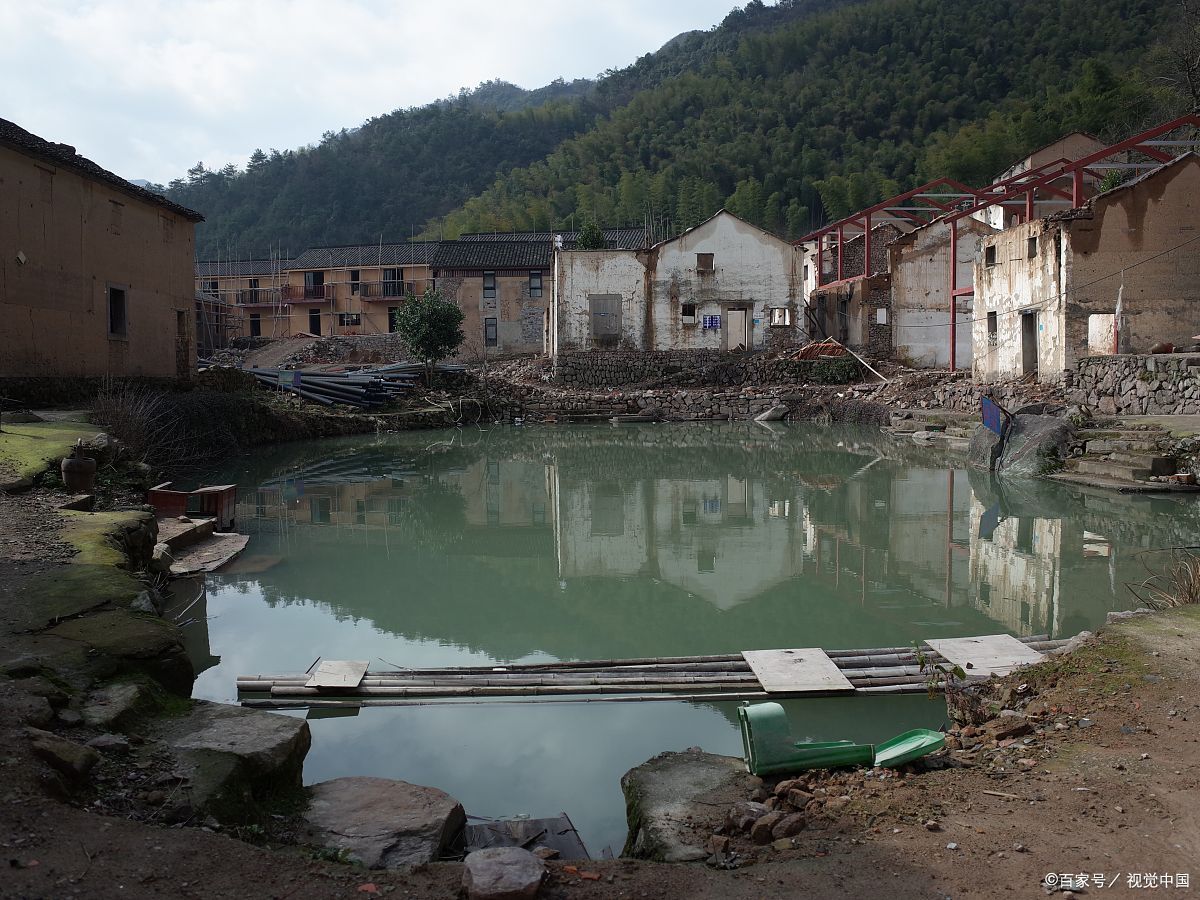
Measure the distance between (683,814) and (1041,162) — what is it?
3883cm

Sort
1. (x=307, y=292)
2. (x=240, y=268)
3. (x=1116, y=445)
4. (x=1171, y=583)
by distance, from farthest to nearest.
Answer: (x=240, y=268) < (x=307, y=292) < (x=1116, y=445) < (x=1171, y=583)

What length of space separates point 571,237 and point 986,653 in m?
43.8

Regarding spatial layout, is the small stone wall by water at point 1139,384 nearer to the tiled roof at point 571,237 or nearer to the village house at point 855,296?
the village house at point 855,296

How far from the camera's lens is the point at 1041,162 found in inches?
1442

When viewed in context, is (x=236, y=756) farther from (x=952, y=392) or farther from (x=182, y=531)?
(x=952, y=392)

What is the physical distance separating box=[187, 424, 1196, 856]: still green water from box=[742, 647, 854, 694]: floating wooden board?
134mm

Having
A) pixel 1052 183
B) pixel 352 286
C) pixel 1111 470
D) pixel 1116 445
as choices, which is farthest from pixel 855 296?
pixel 352 286

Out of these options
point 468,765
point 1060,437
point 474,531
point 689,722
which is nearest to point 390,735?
point 468,765

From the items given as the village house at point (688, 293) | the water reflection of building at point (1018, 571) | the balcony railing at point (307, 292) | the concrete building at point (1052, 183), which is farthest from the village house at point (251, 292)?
the water reflection of building at point (1018, 571)

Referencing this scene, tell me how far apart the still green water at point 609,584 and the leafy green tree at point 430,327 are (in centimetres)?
1663

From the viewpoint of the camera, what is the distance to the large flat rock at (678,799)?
12.0 feet

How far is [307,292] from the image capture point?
5041 cm

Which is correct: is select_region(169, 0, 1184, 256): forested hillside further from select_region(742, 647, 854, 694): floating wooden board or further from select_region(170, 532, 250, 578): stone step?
select_region(742, 647, 854, 694): floating wooden board

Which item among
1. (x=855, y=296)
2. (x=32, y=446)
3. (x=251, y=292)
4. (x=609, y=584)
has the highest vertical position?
(x=251, y=292)
